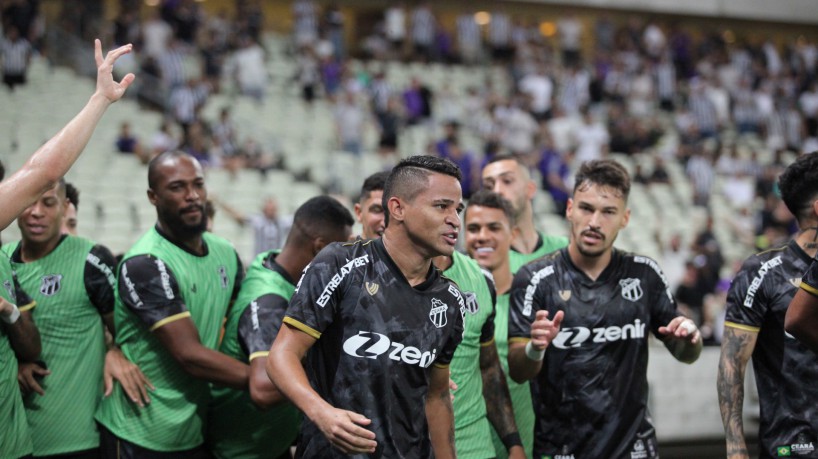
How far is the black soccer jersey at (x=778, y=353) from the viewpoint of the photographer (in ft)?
15.7

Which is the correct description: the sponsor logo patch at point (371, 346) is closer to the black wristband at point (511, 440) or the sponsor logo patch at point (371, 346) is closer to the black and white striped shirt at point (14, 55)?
the black wristband at point (511, 440)

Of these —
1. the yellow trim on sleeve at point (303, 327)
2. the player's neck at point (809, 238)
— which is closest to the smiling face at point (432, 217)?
the yellow trim on sleeve at point (303, 327)

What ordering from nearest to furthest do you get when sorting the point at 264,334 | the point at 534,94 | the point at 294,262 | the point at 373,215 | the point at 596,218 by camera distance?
the point at 264,334, the point at 596,218, the point at 294,262, the point at 373,215, the point at 534,94

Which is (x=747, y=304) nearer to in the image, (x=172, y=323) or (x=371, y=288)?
(x=371, y=288)

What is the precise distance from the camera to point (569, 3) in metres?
27.4

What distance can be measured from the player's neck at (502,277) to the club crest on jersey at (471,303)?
1076mm

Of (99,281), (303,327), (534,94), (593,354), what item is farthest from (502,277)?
(534,94)

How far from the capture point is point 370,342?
4051 millimetres

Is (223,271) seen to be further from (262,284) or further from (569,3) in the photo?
(569,3)

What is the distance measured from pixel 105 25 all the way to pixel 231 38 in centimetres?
315

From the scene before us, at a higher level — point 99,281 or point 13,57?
point 13,57

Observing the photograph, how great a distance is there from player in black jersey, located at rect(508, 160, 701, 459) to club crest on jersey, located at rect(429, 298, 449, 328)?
955mm

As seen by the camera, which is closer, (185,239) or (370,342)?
(370,342)

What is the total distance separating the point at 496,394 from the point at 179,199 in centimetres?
223
